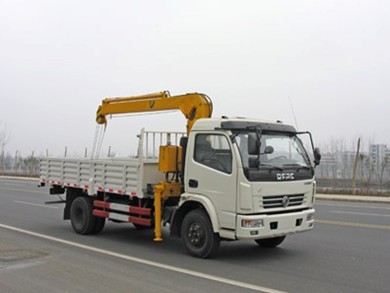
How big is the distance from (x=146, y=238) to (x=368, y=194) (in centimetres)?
1707

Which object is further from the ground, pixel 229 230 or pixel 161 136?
pixel 161 136

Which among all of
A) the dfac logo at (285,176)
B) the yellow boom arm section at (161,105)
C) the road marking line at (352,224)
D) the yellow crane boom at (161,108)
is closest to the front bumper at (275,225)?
the dfac logo at (285,176)

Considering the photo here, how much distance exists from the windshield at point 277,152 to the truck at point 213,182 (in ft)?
0.06

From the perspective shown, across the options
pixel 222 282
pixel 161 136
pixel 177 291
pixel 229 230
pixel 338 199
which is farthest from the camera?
pixel 338 199

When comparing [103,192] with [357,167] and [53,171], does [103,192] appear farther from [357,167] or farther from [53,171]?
[357,167]

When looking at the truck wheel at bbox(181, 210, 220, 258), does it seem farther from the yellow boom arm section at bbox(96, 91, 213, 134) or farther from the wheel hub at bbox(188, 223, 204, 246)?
the yellow boom arm section at bbox(96, 91, 213, 134)

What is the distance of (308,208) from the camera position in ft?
28.8

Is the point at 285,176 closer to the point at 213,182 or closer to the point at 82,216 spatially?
the point at 213,182

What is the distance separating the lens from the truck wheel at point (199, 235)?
815cm

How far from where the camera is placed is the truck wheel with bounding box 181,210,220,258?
26.7 feet

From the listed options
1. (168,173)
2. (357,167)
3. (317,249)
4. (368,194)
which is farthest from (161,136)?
(357,167)

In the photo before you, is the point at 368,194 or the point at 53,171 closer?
the point at 53,171

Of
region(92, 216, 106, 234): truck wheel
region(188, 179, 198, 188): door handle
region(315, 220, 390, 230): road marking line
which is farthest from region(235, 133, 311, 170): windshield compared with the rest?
region(315, 220, 390, 230): road marking line

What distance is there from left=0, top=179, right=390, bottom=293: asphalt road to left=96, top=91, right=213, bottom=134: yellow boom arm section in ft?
8.87
